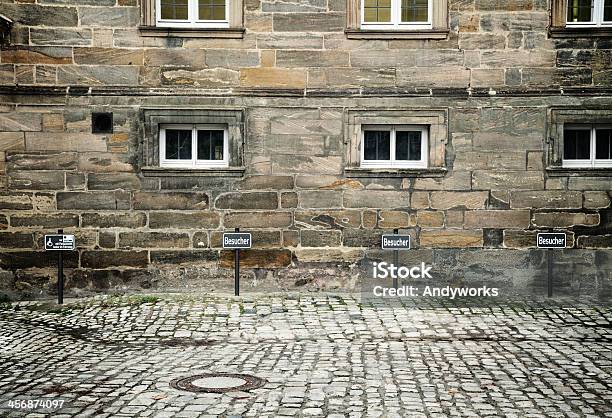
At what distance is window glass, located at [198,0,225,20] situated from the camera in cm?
1220

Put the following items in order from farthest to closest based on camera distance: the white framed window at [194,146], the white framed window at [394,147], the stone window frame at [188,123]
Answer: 1. the white framed window at [394,147]
2. the white framed window at [194,146]
3. the stone window frame at [188,123]

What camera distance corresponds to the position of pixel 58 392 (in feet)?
22.5

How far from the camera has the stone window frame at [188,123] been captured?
12.0 m

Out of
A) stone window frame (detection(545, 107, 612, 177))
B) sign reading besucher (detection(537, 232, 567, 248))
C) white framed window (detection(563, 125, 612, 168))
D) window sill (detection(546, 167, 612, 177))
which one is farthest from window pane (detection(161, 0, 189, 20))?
sign reading besucher (detection(537, 232, 567, 248))

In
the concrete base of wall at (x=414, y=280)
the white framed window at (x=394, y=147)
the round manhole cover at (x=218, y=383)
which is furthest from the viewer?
the white framed window at (x=394, y=147)

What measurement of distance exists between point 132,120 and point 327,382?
6303 millimetres

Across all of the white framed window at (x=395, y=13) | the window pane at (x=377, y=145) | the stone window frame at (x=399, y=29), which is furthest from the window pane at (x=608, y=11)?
the window pane at (x=377, y=145)

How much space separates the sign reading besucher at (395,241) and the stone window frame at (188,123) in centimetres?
245

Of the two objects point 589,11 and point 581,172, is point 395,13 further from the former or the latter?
point 581,172

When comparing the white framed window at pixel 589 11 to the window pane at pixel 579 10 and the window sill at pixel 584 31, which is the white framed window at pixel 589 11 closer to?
the window pane at pixel 579 10

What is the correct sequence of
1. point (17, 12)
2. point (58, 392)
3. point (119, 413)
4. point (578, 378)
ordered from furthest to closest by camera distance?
point (17, 12) < point (578, 378) < point (58, 392) < point (119, 413)

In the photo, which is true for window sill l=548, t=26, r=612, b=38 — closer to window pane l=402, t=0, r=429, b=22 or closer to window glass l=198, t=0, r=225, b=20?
window pane l=402, t=0, r=429, b=22

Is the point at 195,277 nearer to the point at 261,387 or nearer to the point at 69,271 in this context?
the point at 69,271

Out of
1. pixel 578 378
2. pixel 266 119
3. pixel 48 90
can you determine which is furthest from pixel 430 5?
pixel 578 378
